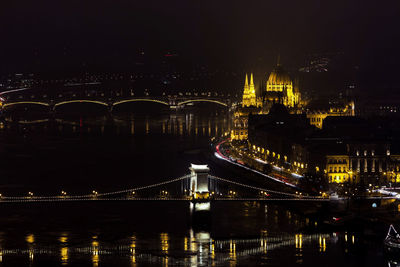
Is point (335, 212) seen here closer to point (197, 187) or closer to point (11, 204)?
point (197, 187)

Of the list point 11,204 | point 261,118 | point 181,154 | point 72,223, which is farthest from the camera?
point 261,118

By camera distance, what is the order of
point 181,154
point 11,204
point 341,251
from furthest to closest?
point 181,154 → point 11,204 → point 341,251

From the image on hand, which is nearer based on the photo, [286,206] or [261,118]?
[286,206]

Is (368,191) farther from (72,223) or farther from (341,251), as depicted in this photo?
(72,223)

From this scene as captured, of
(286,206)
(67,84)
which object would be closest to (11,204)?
(286,206)

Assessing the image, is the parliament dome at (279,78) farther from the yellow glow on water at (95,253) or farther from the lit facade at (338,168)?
the yellow glow on water at (95,253)

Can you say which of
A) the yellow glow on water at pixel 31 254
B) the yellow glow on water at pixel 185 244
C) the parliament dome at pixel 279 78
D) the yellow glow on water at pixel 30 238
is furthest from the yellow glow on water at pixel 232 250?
the parliament dome at pixel 279 78

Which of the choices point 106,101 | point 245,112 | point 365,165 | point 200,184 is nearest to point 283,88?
point 245,112

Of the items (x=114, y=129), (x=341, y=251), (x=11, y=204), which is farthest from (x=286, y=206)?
(x=114, y=129)
